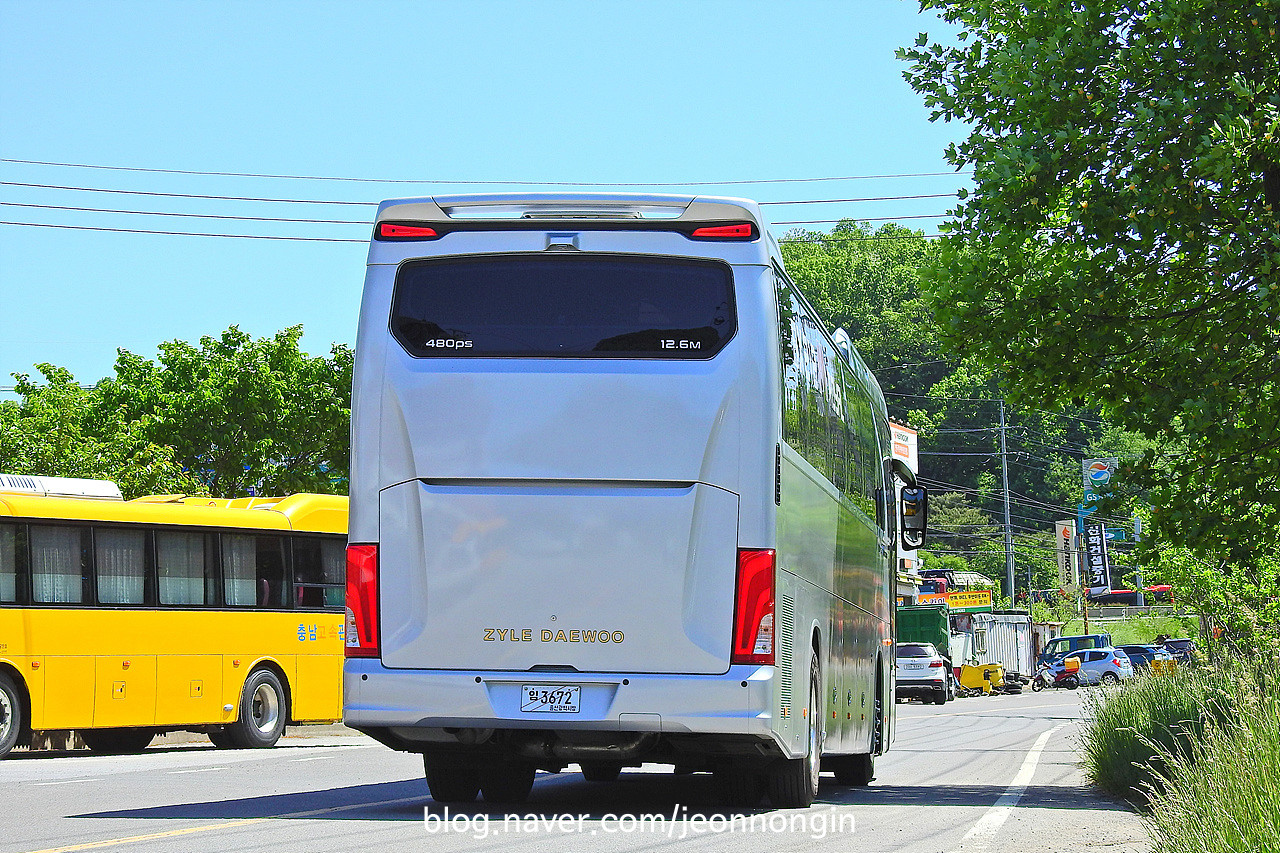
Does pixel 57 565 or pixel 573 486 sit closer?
pixel 573 486

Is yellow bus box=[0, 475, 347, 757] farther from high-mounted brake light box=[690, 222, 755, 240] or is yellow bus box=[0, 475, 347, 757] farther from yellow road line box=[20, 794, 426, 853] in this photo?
high-mounted brake light box=[690, 222, 755, 240]

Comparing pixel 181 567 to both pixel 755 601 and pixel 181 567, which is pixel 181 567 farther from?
pixel 755 601

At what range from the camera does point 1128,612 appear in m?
132

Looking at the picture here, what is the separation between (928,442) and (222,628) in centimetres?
9145

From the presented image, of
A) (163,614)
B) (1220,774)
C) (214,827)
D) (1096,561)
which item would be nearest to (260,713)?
(163,614)

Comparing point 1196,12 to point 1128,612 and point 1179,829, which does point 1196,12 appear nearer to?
point 1179,829

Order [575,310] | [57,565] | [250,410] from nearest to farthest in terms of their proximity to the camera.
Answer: [575,310]
[57,565]
[250,410]

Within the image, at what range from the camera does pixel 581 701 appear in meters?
10.4

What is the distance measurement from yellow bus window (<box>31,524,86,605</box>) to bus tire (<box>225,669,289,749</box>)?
11.2 feet

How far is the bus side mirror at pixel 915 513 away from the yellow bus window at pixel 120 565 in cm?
991

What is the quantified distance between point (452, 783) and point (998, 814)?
4182 millimetres

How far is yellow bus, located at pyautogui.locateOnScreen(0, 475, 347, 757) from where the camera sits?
20.5m

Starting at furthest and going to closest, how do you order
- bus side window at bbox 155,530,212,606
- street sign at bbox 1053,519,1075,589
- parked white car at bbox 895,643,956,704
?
street sign at bbox 1053,519,1075,589
parked white car at bbox 895,643,956,704
bus side window at bbox 155,530,212,606

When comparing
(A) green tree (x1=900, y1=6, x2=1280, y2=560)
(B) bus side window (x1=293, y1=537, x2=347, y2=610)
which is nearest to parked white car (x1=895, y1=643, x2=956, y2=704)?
(B) bus side window (x1=293, y1=537, x2=347, y2=610)
